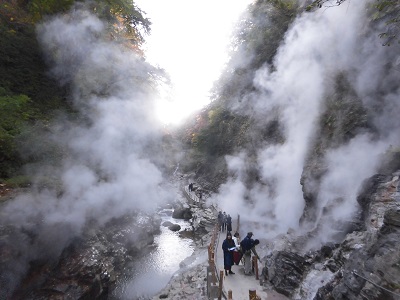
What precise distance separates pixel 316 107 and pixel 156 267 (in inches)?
389

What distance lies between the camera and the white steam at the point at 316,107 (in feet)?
28.5

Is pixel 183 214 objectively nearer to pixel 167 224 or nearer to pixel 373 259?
pixel 167 224

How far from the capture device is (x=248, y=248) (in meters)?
8.20

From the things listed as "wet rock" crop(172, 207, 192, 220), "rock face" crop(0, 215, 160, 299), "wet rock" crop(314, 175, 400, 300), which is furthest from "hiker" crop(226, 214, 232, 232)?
"wet rock" crop(172, 207, 192, 220)

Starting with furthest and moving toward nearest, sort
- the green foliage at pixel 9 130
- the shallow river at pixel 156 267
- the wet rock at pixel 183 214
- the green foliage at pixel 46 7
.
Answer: the wet rock at pixel 183 214, the green foliage at pixel 46 7, the shallow river at pixel 156 267, the green foliage at pixel 9 130

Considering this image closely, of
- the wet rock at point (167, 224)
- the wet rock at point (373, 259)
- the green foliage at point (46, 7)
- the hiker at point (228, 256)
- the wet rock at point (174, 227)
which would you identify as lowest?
the wet rock at point (373, 259)

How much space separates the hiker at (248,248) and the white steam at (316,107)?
1.99 metres

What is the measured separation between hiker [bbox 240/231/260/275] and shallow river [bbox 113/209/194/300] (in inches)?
149

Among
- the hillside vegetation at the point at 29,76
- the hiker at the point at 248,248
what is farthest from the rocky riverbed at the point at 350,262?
the hillside vegetation at the point at 29,76

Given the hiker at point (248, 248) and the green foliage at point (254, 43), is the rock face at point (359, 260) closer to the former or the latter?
the hiker at point (248, 248)

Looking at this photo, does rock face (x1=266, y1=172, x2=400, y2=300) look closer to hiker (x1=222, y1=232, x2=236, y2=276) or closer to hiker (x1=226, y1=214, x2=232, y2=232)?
hiker (x1=222, y1=232, x2=236, y2=276)

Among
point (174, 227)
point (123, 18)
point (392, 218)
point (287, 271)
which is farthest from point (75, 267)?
point (123, 18)

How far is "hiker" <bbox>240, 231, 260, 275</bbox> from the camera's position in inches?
321

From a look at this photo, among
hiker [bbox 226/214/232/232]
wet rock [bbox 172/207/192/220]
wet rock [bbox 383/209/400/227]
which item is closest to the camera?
wet rock [bbox 383/209/400/227]
